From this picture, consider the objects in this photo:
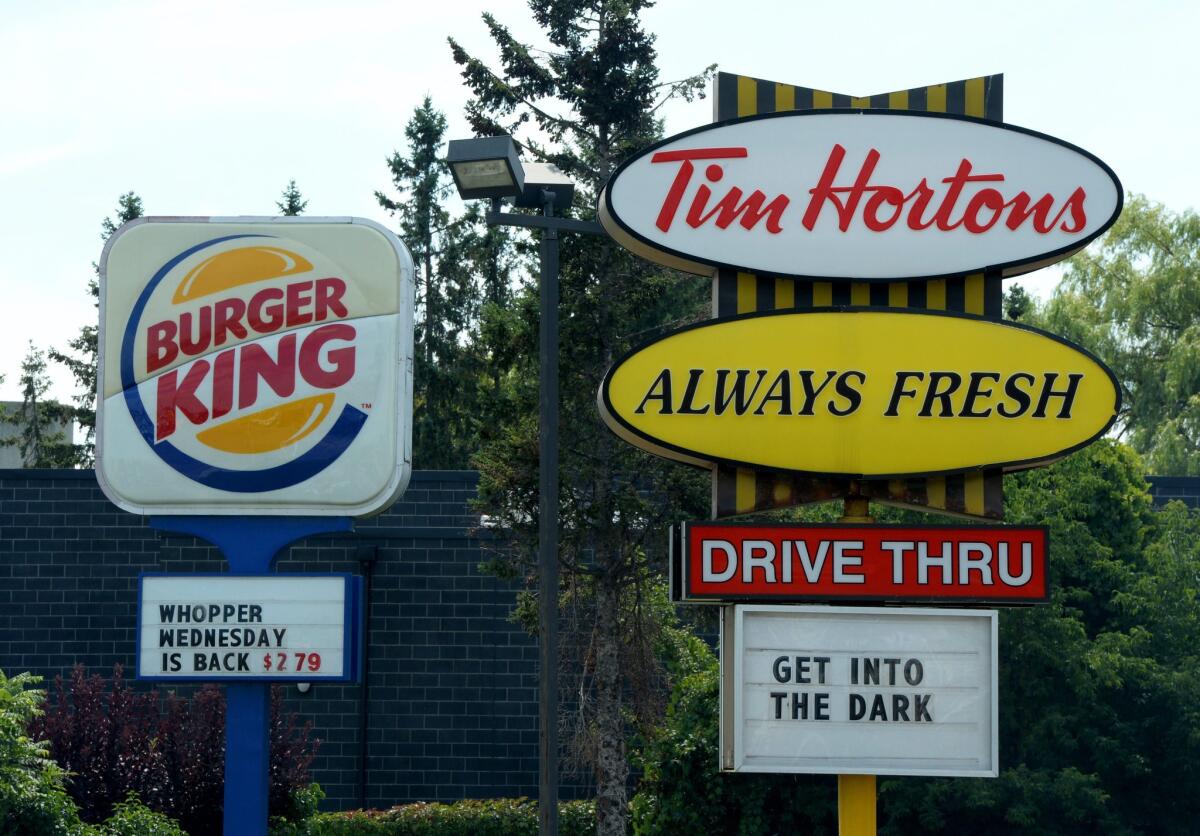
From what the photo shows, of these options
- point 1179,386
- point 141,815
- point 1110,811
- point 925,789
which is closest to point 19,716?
point 141,815

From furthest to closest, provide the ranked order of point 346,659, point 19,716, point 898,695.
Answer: point 19,716 < point 346,659 < point 898,695

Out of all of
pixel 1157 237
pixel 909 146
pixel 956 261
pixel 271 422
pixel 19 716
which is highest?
pixel 1157 237

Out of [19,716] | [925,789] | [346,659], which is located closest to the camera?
[346,659]

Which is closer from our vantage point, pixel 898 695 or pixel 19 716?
pixel 898 695

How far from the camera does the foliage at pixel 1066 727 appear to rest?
17.0 meters

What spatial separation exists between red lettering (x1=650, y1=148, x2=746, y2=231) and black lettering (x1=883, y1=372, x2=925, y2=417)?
2.05 m

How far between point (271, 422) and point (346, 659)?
2283 mm

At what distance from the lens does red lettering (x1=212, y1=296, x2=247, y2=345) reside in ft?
46.1

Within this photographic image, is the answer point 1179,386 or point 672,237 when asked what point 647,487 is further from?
point 1179,386

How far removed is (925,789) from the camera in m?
17.2

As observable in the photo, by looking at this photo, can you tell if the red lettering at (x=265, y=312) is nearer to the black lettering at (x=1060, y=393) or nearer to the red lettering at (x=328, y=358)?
the red lettering at (x=328, y=358)

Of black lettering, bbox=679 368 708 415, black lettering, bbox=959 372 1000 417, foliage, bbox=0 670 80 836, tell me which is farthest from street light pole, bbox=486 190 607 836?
foliage, bbox=0 670 80 836

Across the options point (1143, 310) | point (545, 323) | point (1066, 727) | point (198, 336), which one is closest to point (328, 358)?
point (198, 336)

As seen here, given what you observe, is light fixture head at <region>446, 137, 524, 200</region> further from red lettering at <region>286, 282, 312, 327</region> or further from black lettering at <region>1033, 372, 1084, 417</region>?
black lettering at <region>1033, 372, 1084, 417</region>
